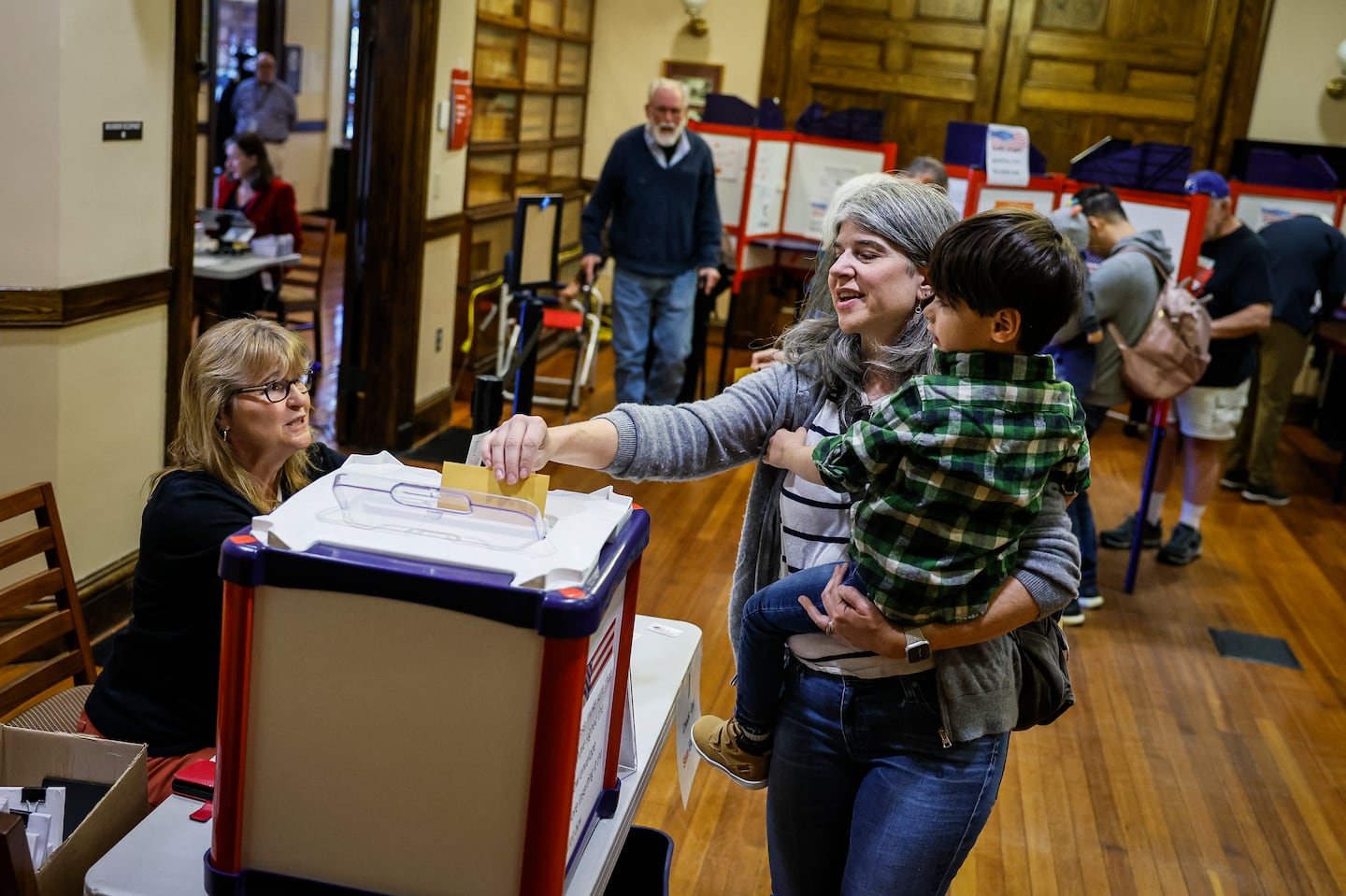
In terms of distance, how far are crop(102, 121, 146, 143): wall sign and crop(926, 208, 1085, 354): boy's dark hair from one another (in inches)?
99.8

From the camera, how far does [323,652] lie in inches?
42.8

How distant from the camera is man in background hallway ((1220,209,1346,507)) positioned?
5.56 m

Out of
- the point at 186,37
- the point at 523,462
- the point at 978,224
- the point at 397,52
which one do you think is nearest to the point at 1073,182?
the point at 397,52

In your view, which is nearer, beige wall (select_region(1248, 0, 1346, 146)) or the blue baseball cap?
the blue baseball cap

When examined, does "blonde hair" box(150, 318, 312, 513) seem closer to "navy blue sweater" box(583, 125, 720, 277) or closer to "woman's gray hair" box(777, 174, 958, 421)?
"woman's gray hair" box(777, 174, 958, 421)

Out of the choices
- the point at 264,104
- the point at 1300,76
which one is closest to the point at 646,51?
the point at 264,104

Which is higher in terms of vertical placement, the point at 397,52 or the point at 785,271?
the point at 397,52

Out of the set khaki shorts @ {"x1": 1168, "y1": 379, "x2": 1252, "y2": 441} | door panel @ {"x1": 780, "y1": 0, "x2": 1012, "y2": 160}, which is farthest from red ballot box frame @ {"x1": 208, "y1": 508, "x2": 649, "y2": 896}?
door panel @ {"x1": 780, "y1": 0, "x2": 1012, "y2": 160}

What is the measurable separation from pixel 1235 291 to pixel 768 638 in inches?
149

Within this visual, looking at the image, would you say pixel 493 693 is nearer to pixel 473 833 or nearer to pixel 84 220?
pixel 473 833

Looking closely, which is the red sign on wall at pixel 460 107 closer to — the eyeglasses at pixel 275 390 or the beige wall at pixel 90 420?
the beige wall at pixel 90 420

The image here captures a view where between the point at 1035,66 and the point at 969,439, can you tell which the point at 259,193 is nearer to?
the point at 1035,66

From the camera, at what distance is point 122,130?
127 inches

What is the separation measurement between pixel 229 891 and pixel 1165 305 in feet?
12.1
